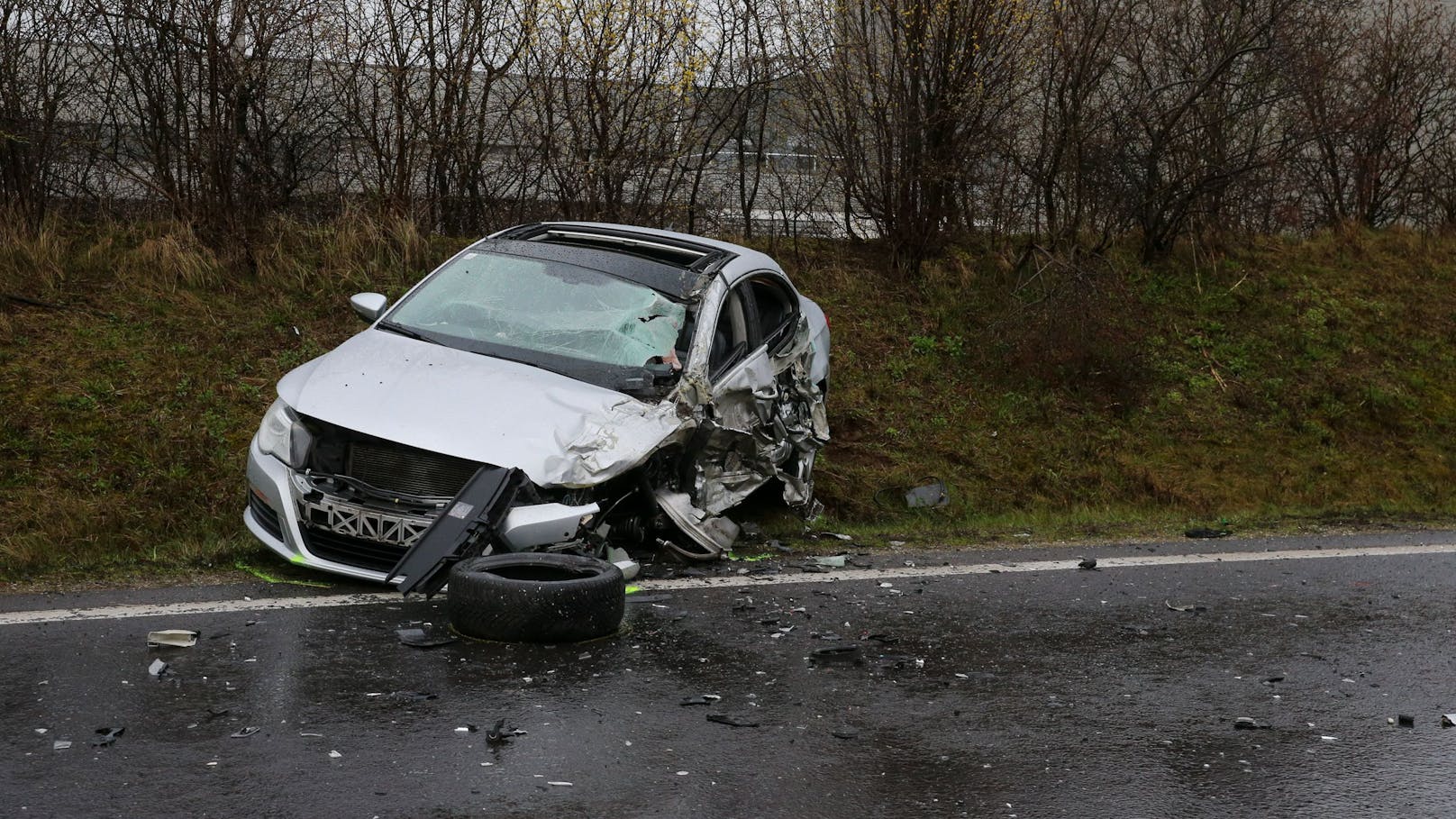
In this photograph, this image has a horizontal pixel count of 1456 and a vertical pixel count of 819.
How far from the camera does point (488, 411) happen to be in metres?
6.24

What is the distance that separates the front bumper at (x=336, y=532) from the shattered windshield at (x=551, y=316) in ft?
3.28

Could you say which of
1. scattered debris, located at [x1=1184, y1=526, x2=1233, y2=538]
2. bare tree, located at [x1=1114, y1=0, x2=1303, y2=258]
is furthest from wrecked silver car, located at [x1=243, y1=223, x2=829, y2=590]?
bare tree, located at [x1=1114, y1=0, x2=1303, y2=258]

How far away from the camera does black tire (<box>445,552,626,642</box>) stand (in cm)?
529

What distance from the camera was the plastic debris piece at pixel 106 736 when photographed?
13.3 ft

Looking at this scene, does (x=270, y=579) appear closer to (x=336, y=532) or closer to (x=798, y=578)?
(x=336, y=532)

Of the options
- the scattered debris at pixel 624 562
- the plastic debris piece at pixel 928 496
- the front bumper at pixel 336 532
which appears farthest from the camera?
the plastic debris piece at pixel 928 496

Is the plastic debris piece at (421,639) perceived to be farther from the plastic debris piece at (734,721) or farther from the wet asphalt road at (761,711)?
the plastic debris piece at (734,721)

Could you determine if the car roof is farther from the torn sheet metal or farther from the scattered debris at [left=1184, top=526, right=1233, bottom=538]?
the scattered debris at [left=1184, top=526, right=1233, bottom=538]

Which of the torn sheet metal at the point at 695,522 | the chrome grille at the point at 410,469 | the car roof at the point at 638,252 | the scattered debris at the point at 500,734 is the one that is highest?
the car roof at the point at 638,252

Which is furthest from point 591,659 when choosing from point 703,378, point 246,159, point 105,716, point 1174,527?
point 246,159

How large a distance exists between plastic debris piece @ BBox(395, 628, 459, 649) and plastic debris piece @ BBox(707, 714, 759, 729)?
49.9 inches

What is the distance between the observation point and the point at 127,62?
427 inches

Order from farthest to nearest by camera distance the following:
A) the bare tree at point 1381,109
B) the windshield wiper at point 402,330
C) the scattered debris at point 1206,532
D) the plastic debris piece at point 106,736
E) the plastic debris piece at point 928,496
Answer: the bare tree at point 1381,109, the plastic debris piece at point 928,496, the scattered debris at point 1206,532, the windshield wiper at point 402,330, the plastic debris piece at point 106,736

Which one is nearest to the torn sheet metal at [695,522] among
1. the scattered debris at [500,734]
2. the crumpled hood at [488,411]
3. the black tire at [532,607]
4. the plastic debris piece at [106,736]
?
the crumpled hood at [488,411]
